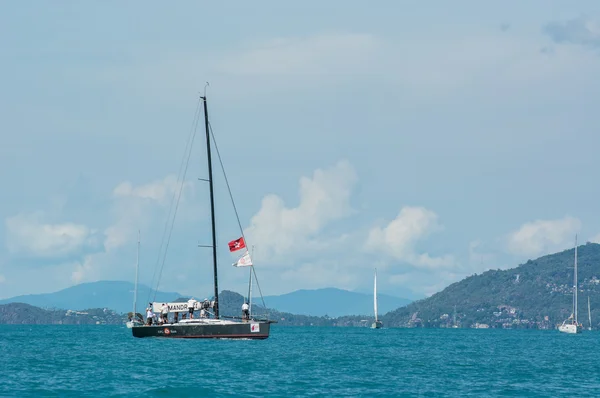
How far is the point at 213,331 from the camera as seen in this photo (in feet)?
283

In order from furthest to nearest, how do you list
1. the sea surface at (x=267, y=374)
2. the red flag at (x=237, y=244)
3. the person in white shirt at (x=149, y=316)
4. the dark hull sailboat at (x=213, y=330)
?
the person in white shirt at (x=149, y=316)
the red flag at (x=237, y=244)
the dark hull sailboat at (x=213, y=330)
the sea surface at (x=267, y=374)

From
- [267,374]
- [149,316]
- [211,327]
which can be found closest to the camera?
[267,374]

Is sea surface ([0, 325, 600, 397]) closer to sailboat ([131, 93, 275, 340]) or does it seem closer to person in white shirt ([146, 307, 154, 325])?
→ sailboat ([131, 93, 275, 340])

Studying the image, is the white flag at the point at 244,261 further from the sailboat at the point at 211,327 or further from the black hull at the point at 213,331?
the black hull at the point at 213,331

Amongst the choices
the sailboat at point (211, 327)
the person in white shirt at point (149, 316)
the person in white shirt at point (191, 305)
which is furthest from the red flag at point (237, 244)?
the person in white shirt at point (149, 316)

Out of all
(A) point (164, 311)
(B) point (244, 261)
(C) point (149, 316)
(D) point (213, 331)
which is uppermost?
(B) point (244, 261)

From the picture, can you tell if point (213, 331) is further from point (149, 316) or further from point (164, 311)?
point (149, 316)

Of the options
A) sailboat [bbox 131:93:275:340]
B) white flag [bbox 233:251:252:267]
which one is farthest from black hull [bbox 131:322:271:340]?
white flag [bbox 233:251:252:267]

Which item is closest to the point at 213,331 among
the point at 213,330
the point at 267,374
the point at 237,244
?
the point at 213,330

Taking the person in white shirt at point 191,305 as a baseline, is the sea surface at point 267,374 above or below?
below

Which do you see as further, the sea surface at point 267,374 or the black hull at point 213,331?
the black hull at point 213,331

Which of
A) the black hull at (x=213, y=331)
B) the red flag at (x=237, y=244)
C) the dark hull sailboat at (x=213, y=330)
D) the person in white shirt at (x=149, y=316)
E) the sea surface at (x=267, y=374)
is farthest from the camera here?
the person in white shirt at (x=149, y=316)

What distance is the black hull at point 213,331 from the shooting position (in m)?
86.1

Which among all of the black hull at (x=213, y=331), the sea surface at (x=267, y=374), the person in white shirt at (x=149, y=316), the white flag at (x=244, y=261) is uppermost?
the white flag at (x=244, y=261)
